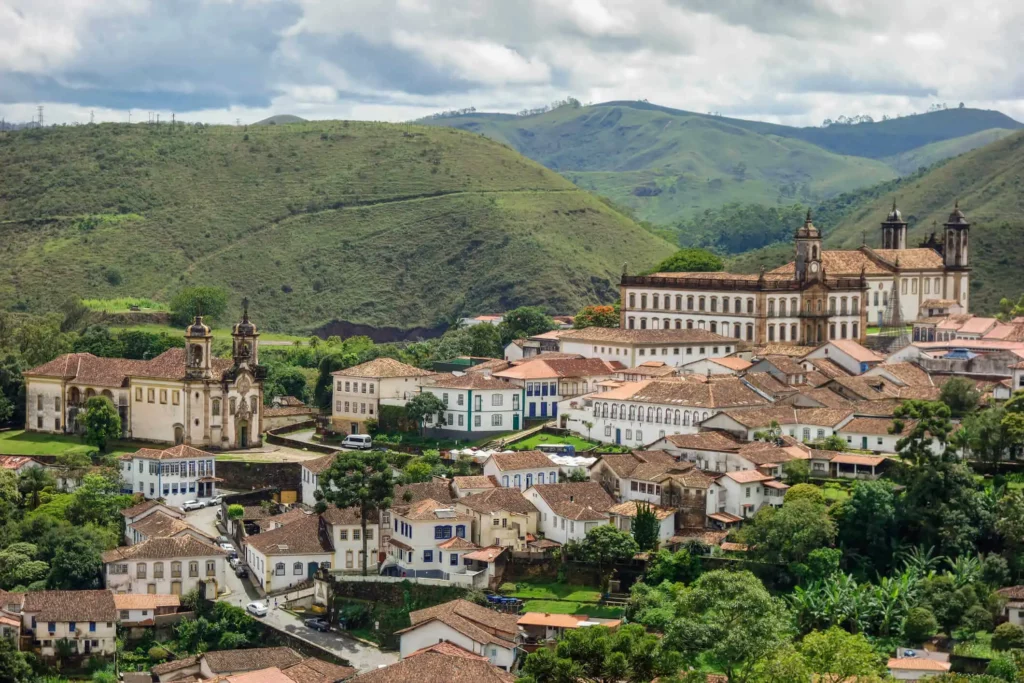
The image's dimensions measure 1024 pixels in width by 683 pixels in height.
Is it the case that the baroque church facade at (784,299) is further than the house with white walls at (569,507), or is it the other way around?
the baroque church facade at (784,299)

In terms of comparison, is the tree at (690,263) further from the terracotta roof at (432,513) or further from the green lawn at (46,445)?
the terracotta roof at (432,513)

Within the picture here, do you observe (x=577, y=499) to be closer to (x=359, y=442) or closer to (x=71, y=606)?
(x=359, y=442)

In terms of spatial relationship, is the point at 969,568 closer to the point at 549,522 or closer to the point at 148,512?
the point at 549,522

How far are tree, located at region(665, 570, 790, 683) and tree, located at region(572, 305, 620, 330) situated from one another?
46.0m

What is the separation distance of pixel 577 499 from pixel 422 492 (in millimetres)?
6204

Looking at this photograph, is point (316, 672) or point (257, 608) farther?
point (257, 608)

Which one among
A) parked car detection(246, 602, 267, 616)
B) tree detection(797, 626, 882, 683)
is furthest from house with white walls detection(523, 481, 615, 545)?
tree detection(797, 626, 882, 683)

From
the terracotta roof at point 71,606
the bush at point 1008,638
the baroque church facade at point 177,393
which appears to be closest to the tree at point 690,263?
the baroque church facade at point 177,393

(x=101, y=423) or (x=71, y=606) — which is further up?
(x=101, y=423)

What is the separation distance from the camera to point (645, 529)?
65062 millimetres

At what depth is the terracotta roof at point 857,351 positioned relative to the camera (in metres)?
85.5

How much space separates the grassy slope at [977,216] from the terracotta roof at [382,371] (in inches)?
2100

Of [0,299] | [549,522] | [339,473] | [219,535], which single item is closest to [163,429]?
[219,535]

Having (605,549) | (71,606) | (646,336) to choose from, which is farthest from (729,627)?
(646,336)
